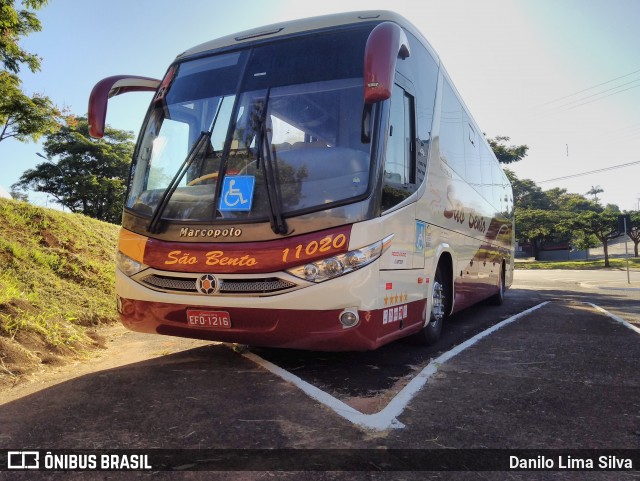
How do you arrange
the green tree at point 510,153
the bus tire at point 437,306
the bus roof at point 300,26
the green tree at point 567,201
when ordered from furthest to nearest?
the green tree at point 567,201 → the green tree at point 510,153 → the bus tire at point 437,306 → the bus roof at point 300,26

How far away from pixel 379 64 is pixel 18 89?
10256 mm

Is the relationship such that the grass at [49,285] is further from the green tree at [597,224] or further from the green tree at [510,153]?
the green tree at [597,224]

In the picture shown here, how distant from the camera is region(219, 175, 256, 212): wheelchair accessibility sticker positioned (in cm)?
422

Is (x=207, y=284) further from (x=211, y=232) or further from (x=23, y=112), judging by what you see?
(x=23, y=112)

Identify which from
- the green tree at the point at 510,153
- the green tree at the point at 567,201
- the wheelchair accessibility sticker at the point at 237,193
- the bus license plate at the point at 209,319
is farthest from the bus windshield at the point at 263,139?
the green tree at the point at 567,201

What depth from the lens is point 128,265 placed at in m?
4.62

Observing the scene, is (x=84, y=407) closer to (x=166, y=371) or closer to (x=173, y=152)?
(x=166, y=371)

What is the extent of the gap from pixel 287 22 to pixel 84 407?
4.28 metres

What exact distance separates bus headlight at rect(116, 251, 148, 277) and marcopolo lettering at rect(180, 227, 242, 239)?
57 centimetres

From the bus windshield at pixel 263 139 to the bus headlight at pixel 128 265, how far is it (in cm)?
49

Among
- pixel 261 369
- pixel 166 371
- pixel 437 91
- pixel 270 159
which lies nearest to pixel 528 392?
pixel 261 369

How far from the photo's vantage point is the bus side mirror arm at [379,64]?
3777mm

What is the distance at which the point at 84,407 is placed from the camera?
3.58 meters

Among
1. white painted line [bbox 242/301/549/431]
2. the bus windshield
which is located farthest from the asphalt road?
the bus windshield
